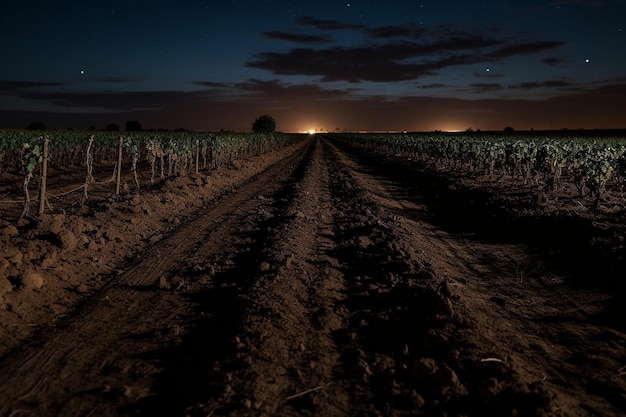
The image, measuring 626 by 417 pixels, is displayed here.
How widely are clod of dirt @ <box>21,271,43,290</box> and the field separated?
30 mm

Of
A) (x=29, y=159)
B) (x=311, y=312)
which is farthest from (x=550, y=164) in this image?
(x=29, y=159)

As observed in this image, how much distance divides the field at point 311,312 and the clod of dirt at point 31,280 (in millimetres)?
30

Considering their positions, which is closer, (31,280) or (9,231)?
(31,280)

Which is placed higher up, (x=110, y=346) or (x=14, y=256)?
(x=14, y=256)

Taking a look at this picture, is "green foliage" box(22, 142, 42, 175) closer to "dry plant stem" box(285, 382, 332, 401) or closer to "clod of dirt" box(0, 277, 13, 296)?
"clod of dirt" box(0, 277, 13, 296)

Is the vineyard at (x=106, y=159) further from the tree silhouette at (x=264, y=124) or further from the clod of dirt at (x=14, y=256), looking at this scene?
the tree silhouette at (x=264, y=124)

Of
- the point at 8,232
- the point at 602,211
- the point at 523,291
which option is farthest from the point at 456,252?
the point at 8,232

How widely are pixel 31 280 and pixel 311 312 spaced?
4.49 m

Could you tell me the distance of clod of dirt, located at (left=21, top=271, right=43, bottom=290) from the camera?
764 centimetres

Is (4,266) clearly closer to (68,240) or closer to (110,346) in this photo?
(68,240)

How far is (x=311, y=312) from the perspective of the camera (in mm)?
7105

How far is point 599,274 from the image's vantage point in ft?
30.1

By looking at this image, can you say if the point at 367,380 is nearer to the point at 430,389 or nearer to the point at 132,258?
the point at 430,389

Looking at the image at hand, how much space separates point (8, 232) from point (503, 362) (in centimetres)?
915
